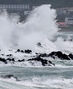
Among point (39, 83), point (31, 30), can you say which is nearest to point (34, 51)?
point (31, 30)

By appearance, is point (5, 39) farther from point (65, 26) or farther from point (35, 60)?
point (65, 26)

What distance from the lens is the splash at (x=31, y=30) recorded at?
4953 centimetres

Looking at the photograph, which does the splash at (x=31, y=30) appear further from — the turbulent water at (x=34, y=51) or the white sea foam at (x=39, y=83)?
the white sea foam at (x=39, y=83)

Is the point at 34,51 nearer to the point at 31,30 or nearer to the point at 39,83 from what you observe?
the point at 31,30

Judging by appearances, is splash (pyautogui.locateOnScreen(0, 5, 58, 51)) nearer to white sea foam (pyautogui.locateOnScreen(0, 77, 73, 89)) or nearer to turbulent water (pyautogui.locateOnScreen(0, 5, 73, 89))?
turbulent water (pyautogui.locateOnScreen(0, 5, 73, 89))

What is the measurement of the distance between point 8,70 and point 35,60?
334 centimetres

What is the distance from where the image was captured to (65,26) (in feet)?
352

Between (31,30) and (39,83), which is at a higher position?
(39,83)

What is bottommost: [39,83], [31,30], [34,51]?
[31,30]

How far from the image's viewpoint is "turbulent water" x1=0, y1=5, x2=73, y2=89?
2553cm

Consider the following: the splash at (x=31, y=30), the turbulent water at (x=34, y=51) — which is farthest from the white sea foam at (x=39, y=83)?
the splash at (x=31, y=30)

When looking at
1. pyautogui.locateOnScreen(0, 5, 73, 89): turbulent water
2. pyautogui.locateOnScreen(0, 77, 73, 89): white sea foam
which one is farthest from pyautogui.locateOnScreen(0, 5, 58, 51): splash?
pyautogui.locateOnScreen(0, 77, 73, 89): white sea foam

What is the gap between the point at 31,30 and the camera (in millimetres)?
54000

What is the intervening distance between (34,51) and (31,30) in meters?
11.0
